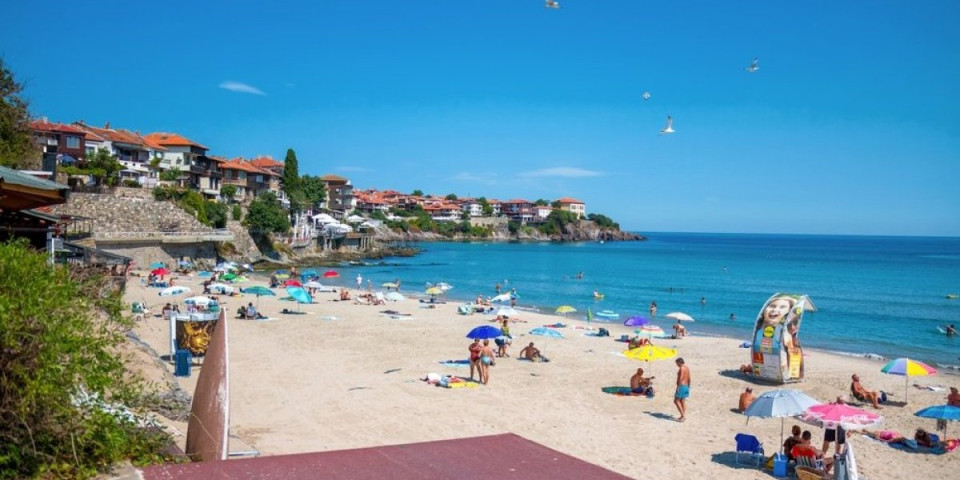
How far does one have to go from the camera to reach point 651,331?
27.0 meters

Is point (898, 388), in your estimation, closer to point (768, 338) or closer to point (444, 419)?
point (768, 338)

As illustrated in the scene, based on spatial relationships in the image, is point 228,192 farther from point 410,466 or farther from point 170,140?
point 410,466

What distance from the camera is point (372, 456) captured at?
4840mm

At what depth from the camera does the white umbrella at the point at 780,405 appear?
41.5ft

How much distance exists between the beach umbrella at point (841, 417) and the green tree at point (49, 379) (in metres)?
11.3

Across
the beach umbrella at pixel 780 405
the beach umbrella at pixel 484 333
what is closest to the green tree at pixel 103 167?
the beach umbrella at pixel 484 333

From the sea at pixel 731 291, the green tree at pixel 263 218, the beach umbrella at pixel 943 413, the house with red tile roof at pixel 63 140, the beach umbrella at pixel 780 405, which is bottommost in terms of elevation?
the sea at pixel 731 291

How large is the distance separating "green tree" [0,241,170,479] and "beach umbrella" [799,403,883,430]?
1130 cm

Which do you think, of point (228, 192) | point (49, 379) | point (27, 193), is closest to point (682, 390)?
point (27, 193)

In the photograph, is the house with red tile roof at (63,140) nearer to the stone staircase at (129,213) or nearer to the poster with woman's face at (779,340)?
the stone staircase at (129,213)

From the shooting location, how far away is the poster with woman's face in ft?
61.4

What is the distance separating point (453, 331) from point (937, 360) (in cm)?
2004

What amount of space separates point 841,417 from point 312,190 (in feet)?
291

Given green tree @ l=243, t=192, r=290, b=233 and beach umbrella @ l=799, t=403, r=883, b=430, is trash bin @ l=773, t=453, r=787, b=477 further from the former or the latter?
green tree @ l=243, t=192, r=290, b=233
